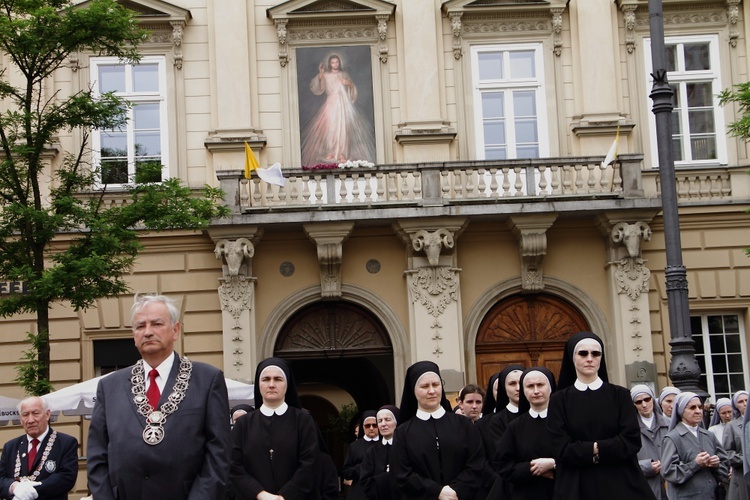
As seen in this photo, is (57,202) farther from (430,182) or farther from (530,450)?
(530,450)

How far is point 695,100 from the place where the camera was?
78.6 feet

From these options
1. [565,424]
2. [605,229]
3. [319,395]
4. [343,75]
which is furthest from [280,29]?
[319,395]

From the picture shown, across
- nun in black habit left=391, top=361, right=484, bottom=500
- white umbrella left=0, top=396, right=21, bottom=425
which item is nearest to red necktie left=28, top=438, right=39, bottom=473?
nun in black habit left=391, top=361, right=484, bottom=500

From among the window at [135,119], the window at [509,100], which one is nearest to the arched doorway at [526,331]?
the window at [509,100]

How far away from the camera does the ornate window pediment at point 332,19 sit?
2361cm

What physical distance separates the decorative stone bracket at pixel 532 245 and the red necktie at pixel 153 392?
15.6m

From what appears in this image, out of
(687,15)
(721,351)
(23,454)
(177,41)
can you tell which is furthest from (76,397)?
(687,15)

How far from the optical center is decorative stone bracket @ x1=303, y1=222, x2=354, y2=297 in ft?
72.9

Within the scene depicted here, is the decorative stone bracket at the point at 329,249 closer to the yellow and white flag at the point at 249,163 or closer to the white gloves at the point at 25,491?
the yellow and white flag at the point at 249,163

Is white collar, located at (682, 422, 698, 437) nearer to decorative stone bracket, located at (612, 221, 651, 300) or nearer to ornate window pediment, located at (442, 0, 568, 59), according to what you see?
decorative stone bracket, located at (612, 221, 651, 300)

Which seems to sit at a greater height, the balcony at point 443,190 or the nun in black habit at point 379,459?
the balcony at point 443,190

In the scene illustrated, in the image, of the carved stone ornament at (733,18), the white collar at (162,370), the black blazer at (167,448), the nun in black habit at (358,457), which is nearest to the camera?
the black blazer at (167,448)

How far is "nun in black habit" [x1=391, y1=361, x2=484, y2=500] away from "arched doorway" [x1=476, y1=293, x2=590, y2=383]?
13.1m

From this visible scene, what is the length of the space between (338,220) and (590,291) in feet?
16.2
